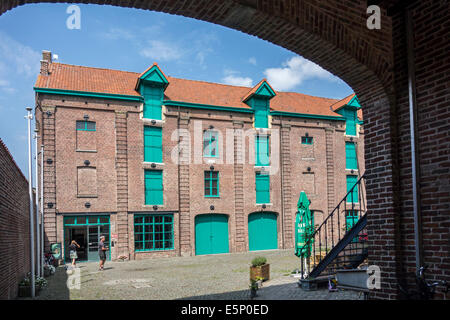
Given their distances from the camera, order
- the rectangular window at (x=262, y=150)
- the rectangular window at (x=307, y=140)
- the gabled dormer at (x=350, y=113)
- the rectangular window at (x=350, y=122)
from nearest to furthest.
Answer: the rectangular window at (x=262, y=150)
the rectangular window at (x=307, y=140)
the gabled dormer at (x=350, y=113)
the rectangular window at (x=350, y=122)

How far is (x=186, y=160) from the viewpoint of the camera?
23.7 m

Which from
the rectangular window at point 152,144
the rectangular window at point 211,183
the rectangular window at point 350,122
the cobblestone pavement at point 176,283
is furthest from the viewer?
the rectangular window at point 350,122

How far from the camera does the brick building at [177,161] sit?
21156mm

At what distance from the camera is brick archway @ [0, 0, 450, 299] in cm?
477

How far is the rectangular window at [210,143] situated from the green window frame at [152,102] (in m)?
3.14

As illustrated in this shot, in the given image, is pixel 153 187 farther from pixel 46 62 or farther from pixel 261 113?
pixel 46 62

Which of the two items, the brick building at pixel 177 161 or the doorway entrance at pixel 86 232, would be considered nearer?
the doorway entrance at pixel 86 232

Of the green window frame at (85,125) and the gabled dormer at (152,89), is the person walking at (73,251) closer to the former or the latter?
the green window frame at (85,125)

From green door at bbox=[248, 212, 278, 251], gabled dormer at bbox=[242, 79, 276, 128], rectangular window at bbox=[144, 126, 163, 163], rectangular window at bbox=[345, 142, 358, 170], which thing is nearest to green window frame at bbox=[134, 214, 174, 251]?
rectangular window at bbox=[144, 126, 163, 163]

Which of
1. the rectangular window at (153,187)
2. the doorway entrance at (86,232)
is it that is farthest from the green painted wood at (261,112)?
the doorway entrance at (86,232)

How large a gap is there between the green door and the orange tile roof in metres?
7.41

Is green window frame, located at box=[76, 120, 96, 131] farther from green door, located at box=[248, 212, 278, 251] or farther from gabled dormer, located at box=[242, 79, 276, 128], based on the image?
green door, located at box=[248, 212, 278, 251]
